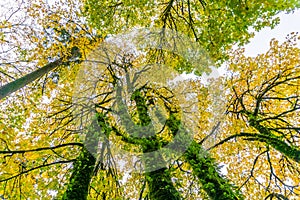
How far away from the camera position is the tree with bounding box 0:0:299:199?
553cm

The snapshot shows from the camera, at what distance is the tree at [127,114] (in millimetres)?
5527

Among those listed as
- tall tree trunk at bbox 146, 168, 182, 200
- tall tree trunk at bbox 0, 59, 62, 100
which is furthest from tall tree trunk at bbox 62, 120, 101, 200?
tall tree trunk at bbox 0, 59, 62, 100

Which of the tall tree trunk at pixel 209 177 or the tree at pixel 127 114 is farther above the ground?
the tree at pixel 127 114

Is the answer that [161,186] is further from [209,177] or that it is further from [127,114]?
[127,114]

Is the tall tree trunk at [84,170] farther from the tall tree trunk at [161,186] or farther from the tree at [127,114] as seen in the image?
the tall tree trunk at [161,186]

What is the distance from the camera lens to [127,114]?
663 cm

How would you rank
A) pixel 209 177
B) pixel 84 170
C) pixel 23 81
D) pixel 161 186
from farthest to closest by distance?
pixel 23 81
pixel 84 170
pixel 209 177
pixel 161 186

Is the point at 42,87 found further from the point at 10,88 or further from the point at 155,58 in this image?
the point at 155,58

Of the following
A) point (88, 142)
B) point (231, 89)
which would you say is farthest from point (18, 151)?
point (231, 89)

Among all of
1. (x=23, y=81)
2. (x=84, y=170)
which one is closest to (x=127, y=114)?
(x=84, y=170)

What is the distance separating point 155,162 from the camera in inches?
197

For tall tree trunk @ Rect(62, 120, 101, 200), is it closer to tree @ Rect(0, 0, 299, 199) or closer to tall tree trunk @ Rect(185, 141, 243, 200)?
tree @ Rect(0, 0, 299, 199)

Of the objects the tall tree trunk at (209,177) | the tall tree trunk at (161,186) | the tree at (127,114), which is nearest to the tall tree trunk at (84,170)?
the tree at (127,114)

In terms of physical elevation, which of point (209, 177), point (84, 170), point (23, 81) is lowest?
point (209, 177)
